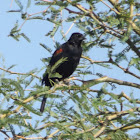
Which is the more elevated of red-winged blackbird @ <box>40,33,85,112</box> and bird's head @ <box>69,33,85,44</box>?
bird's head @ <box>69,33,85,44</box>

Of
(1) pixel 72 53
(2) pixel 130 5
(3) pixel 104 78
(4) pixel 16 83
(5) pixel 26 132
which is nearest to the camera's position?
(4) pixel 16 83

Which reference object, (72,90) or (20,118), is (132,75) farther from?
(20,118)

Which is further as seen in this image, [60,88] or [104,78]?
[104,78]

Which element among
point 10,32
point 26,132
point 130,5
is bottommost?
point 26,132

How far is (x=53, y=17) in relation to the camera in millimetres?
4641

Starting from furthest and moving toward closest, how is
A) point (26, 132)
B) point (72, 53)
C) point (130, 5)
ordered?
point (72, 53) → point (130, 5) → point (26, 132)

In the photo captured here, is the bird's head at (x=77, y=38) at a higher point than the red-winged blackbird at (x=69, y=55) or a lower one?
higher

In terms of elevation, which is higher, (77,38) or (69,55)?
(77,38)

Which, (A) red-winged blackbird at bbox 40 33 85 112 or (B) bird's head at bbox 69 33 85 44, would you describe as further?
(B) bird's head at bbox 69 33 85 44

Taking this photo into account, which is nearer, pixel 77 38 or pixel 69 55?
pixel 69 55

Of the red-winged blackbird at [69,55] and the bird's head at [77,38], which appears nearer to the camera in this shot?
the red-winged blackbird at [69,55]

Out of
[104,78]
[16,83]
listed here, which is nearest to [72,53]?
[104,78]

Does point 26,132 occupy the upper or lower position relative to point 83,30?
lower

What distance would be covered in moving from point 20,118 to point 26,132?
0.64 metres
